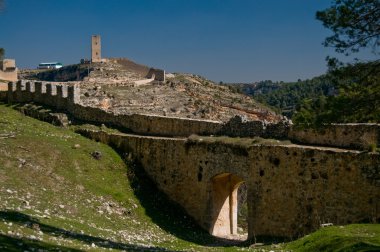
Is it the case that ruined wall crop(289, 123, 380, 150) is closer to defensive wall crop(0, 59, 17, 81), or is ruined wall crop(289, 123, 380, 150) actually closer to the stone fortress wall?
the stone fortress wall

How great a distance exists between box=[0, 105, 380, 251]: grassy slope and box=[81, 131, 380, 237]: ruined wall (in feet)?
3.49

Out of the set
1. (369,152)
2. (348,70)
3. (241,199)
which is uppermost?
(348,70)

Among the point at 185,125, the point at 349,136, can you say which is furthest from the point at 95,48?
the point at 349,136

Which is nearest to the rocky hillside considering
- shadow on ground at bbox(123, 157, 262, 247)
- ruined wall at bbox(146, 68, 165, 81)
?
ruined wall at bbox(146, 68, 165, 81)

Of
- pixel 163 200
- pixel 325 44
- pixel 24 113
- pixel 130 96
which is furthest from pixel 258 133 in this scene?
pixel 130 96

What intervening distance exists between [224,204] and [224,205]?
48 mm

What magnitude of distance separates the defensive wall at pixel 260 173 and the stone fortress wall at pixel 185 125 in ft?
0.16

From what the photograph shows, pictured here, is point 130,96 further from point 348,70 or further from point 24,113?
point 348,70

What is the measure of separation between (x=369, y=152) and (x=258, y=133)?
624cm

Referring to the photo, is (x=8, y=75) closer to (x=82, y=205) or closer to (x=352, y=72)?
(x=82, y=205)

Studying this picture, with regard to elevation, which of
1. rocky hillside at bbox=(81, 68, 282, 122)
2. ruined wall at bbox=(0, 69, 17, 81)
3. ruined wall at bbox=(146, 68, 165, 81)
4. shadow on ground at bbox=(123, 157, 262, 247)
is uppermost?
ruined wall at bbox=(146, 68, 165, 81)

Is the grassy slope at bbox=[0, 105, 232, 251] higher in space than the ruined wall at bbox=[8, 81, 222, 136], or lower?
lower

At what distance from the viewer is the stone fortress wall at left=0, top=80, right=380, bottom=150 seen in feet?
66.7

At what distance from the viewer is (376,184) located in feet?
60.6
